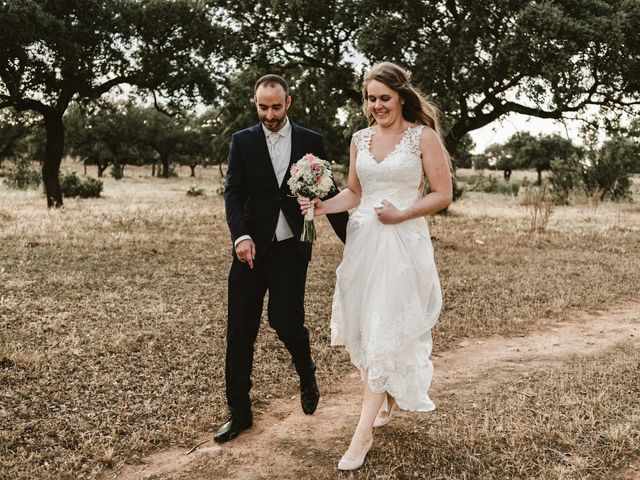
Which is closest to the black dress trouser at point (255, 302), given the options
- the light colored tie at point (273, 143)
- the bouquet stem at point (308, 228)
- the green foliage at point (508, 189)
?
the bouquet stem at point (308, 228)

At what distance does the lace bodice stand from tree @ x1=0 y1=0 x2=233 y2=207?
13.8m

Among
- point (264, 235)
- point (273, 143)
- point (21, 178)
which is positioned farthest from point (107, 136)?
point (264, 235)

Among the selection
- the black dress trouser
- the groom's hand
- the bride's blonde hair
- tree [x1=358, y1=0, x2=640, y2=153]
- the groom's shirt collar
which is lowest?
the black dress trouser

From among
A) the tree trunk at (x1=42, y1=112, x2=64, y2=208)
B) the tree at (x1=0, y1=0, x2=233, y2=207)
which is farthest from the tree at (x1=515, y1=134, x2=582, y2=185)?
the tree trunk at (x1=42, y1=112, x2=64, y2=208)

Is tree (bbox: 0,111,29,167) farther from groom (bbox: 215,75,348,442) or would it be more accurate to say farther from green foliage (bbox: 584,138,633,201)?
groom (bbox: 215,75,348,442)

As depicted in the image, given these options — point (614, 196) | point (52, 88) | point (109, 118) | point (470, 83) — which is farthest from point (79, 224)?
point (109, 118)

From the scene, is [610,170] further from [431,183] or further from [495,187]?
[431,183]

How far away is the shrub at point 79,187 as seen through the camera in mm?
25500

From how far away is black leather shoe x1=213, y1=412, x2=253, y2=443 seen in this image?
406 cm

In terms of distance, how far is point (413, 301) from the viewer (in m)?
3.86

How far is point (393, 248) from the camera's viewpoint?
382 cm

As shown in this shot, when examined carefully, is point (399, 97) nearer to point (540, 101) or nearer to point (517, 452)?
point (517, 452)

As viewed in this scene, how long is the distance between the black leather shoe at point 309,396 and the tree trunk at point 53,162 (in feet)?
56.1

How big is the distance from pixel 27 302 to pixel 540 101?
1353 cm
